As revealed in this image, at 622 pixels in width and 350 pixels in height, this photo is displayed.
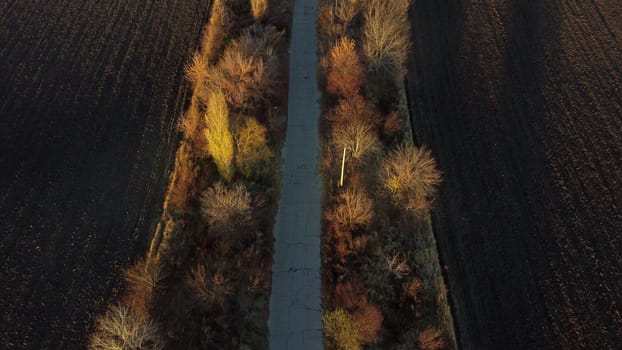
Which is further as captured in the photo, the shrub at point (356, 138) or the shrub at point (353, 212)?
the shrub at point (356, 138)

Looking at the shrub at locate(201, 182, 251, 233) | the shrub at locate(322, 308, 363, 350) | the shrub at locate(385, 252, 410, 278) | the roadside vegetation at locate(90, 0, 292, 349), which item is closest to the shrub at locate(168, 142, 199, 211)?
the roadside vegetation at locate(90, 0, 292, 349)

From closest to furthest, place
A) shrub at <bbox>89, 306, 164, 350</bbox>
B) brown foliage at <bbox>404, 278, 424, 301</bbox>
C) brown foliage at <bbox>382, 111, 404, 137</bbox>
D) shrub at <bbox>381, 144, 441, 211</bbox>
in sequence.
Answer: shrub at <bbox>89, 306, 164, 350</bbox> < brown foliage at <bbox>404, 278, 424, 301</bbox> < shrub at <bbox>381, 144, 441, 211</bbox> < brown foliage at <bbox>382, 111, 404, 137</bbox>

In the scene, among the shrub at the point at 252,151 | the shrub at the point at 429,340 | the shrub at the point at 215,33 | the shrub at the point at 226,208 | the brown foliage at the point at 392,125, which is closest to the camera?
the shrub at the point at 429,340

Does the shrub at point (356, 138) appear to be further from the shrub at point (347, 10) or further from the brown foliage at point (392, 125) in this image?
the shrub at point (347, 10)

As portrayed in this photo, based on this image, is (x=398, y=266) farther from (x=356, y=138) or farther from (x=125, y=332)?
(x=125, y=332)

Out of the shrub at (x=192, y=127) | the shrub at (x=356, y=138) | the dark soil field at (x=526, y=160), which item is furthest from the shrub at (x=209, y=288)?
the dark soil field at (x=526, y=160)

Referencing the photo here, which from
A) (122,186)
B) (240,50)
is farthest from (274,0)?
(122,186)

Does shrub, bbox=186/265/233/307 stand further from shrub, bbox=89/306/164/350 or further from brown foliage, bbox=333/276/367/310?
brown foliage, bbox=333/276/367/310
